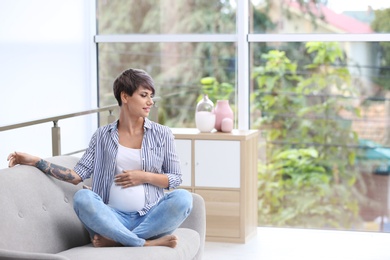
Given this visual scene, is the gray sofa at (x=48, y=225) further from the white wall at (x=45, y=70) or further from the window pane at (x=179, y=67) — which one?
the window pane at (x=179, y=67)

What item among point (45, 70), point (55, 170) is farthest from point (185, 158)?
point (55, 170)

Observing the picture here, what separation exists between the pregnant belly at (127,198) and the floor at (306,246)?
5.73 ft

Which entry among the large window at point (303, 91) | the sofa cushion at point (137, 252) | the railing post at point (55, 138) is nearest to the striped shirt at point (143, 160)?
the sofa cushion at point (137, 252)

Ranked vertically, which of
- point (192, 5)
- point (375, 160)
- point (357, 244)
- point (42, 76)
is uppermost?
point (192, 5)

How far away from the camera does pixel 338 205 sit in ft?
22.1

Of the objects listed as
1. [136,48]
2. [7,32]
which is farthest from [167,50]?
[7,32]

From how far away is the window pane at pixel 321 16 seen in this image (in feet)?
21.7

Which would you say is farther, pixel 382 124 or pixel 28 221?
pixel 382 124

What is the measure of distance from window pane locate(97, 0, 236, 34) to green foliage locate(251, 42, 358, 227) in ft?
1.71

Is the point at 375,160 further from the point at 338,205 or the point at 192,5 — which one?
the point at 192,5

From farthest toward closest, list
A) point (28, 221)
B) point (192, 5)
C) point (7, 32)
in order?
1. point (192, 5)
2. point (7, 32)
3. point (28, 221)

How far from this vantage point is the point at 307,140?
680cm

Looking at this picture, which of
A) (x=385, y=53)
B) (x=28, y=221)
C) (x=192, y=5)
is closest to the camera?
(x=28, y=221)

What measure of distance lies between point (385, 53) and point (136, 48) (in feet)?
6.94
